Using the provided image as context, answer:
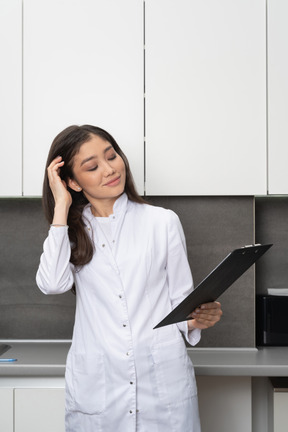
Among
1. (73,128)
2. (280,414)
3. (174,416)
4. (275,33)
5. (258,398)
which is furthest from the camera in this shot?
(258,398)

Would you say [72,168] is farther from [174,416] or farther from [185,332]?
[174,416]

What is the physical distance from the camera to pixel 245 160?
241cm

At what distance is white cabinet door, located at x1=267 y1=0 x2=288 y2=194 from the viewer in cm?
239

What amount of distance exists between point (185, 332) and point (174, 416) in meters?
0.23

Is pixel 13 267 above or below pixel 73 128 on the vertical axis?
below

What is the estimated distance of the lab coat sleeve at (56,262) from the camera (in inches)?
68.4

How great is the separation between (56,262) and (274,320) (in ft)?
3.84

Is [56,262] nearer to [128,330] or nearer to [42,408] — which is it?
[128,330]

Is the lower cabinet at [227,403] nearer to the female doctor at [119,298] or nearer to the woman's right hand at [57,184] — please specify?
the female doctor at [119,298]

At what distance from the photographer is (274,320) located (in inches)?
100

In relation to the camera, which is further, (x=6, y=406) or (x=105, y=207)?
(x=6, y=406)

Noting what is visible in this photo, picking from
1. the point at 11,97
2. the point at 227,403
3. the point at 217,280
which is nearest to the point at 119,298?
the point at 217,280

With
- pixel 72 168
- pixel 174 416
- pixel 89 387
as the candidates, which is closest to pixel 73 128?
pixel 72 168

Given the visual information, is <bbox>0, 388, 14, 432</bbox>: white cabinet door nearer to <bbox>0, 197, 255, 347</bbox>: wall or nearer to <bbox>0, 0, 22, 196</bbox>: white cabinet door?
<bbox>0, 197, 255, 347</bbox>: wall
